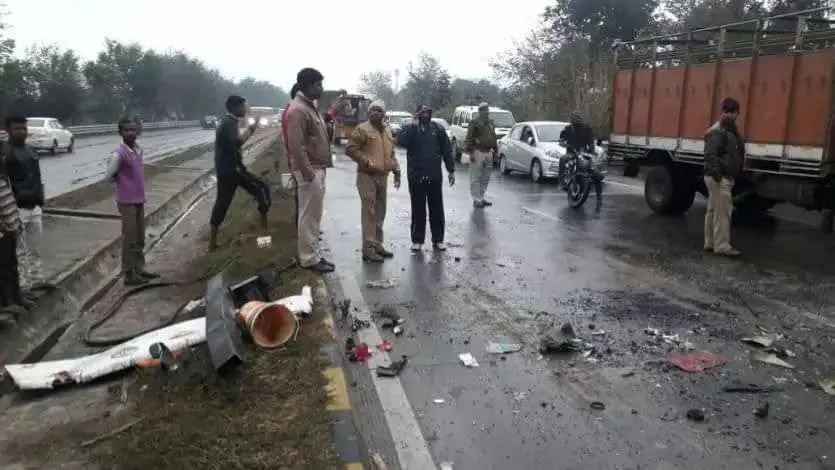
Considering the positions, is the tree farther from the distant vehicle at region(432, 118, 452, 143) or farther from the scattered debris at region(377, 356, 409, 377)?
the scattered debris at region(377, 356, 409, 377)

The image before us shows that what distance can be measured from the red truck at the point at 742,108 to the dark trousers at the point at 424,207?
4.47 metres

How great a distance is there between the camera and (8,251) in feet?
20.7

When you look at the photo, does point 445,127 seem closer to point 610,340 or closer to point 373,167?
point 373,167

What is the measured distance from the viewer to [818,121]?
8.56 m

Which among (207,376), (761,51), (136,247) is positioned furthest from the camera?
(761,51)

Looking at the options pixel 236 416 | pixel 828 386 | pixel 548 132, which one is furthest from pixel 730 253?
pixel 548 132

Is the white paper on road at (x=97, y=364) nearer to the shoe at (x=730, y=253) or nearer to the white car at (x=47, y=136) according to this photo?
the shoe at (x=730, y=253)

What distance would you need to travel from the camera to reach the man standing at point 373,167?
7.97 meters

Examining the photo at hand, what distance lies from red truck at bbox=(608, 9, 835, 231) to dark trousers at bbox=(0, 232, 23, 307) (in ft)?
29.2

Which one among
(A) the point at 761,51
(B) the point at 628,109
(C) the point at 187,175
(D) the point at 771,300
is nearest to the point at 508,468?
(D) the point at 771,300

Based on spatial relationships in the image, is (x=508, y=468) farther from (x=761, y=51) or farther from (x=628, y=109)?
(x=628, y=109)

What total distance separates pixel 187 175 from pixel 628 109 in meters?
13.2

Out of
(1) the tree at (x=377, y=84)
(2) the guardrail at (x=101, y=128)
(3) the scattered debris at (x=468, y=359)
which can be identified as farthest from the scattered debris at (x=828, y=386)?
(1) the tree at (x=377, y=84)

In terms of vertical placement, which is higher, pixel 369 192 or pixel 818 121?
pixel 818 121
